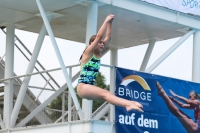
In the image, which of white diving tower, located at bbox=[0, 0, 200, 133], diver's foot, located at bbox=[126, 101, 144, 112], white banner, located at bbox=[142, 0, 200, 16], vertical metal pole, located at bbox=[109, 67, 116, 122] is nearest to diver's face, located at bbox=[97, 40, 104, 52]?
diver's foot, located at bbox=[126, 101, 144, 112]

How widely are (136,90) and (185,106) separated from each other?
205 cm

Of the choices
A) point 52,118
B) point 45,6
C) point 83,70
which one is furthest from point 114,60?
point 83,70

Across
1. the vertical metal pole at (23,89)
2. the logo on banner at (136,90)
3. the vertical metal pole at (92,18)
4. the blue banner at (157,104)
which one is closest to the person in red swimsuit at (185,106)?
the blue banner at (157,104)

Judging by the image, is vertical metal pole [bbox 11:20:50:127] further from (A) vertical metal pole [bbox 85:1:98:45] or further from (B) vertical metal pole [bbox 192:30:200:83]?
(B) vertical metal pole [bbox 192:30:200:83]

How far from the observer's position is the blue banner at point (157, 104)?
57.0ft

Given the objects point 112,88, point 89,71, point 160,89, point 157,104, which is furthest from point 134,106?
point 160,89

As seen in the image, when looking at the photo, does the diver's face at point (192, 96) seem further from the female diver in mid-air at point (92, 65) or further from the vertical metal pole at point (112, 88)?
the female diver in mid-air at point (92, 65)

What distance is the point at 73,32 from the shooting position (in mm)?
22984

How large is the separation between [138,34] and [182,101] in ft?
15.5

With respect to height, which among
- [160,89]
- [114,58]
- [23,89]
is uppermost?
[114,58]

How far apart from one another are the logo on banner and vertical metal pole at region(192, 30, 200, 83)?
3500mm

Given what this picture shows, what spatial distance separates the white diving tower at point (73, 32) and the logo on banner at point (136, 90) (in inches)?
14.7

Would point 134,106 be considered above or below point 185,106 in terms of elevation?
below

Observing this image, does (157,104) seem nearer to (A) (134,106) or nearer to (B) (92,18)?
(B) (92,18)
